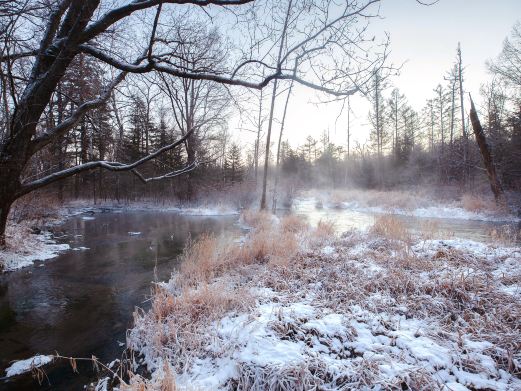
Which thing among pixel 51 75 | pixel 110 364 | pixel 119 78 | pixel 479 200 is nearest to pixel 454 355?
pixel 110 364

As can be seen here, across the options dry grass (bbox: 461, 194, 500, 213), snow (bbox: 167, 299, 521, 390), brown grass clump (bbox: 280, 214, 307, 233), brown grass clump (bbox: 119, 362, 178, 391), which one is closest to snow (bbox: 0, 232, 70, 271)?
brown grass clump (bbox: 119, 362, 178, 391)

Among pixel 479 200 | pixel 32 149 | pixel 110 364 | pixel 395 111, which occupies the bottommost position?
pixel 110 364

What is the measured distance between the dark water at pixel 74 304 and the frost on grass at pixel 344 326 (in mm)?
607

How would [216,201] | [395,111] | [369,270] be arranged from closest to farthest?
[369,270]
[216,201]
[395,111]

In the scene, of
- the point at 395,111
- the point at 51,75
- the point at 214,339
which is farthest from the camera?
the point at 395,111

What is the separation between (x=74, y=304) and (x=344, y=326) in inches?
178

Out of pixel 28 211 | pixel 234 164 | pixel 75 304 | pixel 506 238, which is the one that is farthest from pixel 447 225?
pixel 234 164

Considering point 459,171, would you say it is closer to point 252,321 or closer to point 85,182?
point 252,321

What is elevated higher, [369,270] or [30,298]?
[369,270]

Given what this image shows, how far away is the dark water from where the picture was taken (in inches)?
134

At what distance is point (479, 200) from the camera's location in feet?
53.8

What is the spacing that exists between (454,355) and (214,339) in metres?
2.43

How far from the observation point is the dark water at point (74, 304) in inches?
134

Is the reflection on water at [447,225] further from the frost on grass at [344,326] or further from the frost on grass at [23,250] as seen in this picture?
the frost on grass at [23,250]
